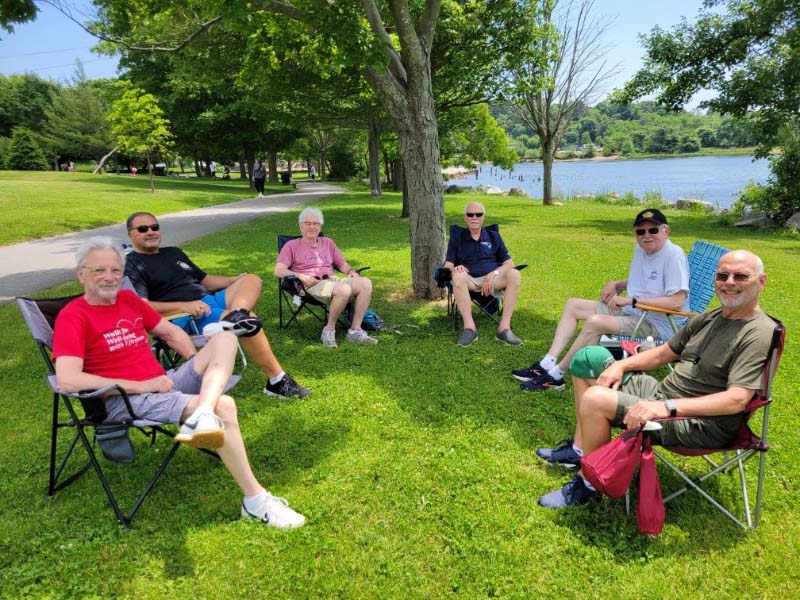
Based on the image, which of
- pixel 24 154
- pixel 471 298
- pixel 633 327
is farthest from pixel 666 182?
pixel 24 154

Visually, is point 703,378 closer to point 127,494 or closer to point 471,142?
point 127,494

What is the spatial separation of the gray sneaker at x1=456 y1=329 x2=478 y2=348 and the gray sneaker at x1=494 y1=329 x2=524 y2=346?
Result: 253 millimetres

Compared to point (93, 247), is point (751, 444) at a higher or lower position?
lower

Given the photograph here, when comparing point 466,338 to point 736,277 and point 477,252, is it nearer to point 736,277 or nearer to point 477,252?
point 477,252

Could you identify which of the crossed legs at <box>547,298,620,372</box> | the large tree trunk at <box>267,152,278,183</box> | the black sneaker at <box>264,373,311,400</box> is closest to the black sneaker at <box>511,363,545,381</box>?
the crossed legs at <box>547,298,620,372</box>

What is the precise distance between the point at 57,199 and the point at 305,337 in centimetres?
1601

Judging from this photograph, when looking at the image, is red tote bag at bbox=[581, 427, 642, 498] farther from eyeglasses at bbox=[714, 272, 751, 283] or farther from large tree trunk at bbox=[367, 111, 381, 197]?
large tree trunk at bbox=[367, 111, 381, 197]

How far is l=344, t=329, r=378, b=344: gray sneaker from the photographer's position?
16.6 ft

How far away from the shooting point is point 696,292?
4164mm

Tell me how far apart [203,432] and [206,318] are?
2.10 m

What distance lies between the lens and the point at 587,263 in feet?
29.0

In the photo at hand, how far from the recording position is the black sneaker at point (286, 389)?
12.8 ft

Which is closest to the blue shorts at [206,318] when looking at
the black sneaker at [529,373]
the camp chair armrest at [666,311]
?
the black sneaker at [529,373]

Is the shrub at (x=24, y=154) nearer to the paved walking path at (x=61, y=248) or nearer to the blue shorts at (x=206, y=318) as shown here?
the paved walking path at (x=61, y=248)
